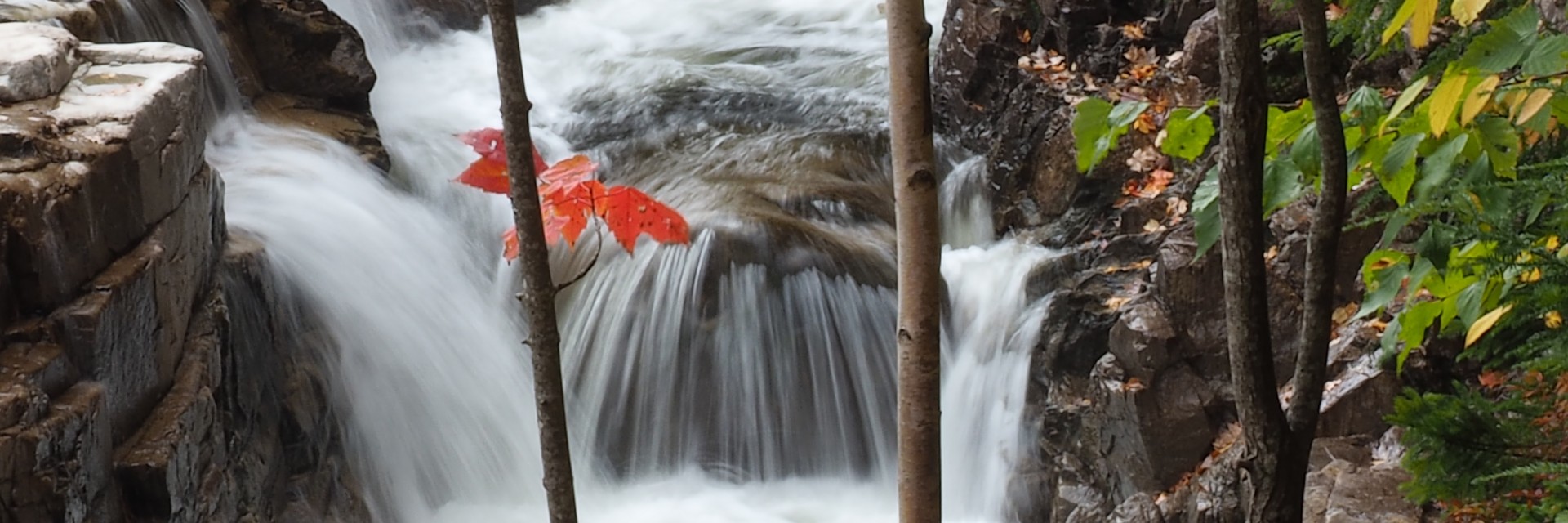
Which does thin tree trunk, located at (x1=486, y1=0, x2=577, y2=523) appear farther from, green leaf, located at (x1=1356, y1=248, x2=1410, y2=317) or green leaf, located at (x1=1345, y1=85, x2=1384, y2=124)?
green leaf, located at (x1=1356, y1=248, x2=1410, y2=317)

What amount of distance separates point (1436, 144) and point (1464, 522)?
6.06 ft

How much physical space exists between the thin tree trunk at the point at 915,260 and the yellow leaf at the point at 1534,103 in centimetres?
101

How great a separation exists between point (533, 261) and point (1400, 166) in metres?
1.43

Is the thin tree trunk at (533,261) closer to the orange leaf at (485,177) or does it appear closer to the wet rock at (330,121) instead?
the orange leaf at (485,177)

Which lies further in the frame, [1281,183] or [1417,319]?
[1417,319]

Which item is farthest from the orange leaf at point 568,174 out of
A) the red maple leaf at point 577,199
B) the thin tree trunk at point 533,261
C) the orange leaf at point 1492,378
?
the orange leaf at point 1492,378

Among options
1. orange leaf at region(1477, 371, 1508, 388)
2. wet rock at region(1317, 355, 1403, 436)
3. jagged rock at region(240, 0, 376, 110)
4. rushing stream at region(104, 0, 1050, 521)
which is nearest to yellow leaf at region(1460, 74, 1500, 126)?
orange leaf at region(1477, 371, 1508, 388)

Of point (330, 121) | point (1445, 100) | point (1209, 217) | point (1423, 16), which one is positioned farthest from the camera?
point (330, 121)

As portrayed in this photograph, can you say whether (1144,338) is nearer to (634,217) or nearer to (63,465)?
(634,217)

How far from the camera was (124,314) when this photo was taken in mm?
4367

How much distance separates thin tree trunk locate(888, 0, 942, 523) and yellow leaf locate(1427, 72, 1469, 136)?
0.74 meters

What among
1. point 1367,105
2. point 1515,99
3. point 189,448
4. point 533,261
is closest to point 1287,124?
point 1367,105

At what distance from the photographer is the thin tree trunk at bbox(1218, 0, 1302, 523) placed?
1.90 metres

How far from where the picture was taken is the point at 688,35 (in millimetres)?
12680
